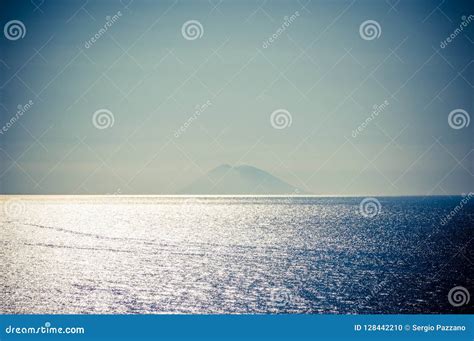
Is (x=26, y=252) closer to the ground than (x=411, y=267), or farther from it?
closer to the ground

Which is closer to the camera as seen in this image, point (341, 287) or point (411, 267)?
Result: point (341, 287)

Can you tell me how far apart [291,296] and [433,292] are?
9.26m

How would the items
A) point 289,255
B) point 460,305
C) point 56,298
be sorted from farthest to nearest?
point 289,255
point 56,298
point 460,305

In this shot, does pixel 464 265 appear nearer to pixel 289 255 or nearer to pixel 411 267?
pixel 411 267

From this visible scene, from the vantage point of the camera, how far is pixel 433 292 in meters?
31.8

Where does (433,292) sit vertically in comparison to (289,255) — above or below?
above

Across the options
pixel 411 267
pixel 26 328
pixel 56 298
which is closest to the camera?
pixel 26 328

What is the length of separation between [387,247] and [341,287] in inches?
1135

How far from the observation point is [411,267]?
1713 inches

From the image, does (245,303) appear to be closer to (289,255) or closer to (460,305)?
(460,305)

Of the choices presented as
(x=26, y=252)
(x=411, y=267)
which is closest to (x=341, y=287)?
(x=411, y=267)

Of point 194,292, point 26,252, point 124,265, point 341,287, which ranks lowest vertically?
point 26,252

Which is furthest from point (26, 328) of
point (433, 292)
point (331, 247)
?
point (331, 247)

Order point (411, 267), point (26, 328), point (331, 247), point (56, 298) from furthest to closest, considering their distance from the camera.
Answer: point (331, 247), point (411, 267), point (56, 298), point (26, 328)
